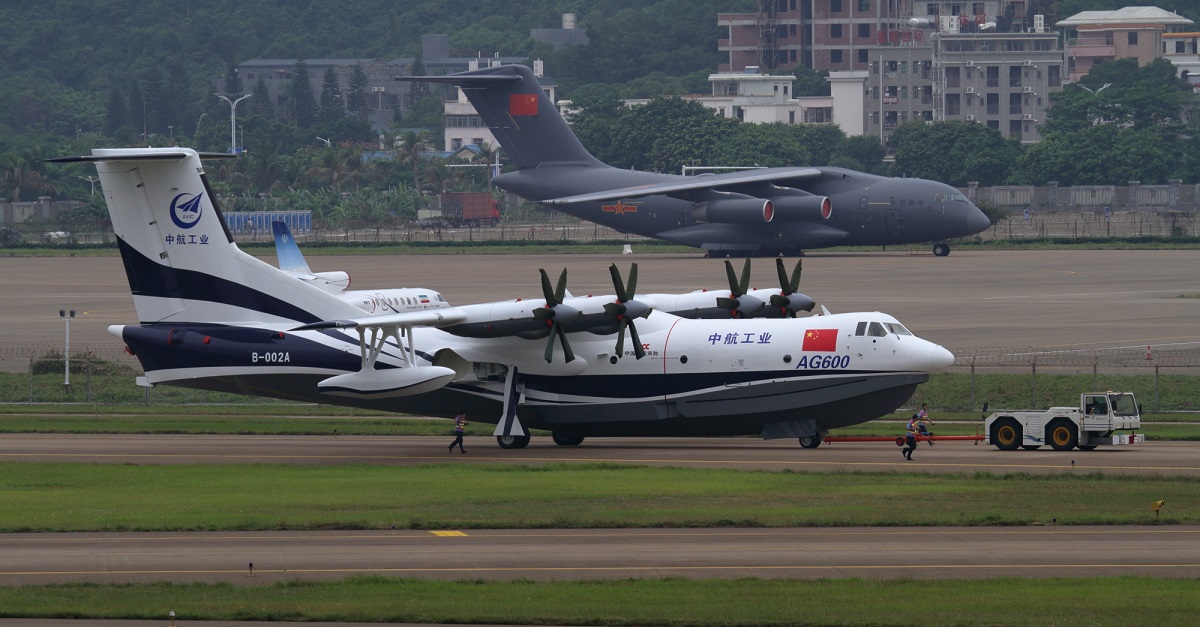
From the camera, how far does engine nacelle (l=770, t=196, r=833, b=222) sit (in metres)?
80.9

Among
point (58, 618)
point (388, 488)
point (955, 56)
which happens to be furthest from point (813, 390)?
point (955, 56)

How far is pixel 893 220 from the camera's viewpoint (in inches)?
3228

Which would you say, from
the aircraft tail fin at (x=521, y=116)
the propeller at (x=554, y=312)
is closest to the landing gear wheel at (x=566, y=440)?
the propeller at (x=554, y=312)

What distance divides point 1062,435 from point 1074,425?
0.42 metres

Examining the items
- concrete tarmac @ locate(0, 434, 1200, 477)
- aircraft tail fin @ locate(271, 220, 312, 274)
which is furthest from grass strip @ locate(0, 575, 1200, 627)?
aircraft tail fin @ locate(271, 220, 312, 274)

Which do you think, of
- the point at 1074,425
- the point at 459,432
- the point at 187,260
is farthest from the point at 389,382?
the point at 1074,425

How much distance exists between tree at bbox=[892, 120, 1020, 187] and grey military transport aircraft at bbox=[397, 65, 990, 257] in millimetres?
69899

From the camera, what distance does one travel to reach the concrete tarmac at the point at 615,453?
102ft

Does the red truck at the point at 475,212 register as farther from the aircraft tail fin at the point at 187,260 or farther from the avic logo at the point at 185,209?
the avic logo at the point at 185,209

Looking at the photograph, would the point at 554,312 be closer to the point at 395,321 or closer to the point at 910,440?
the point at 395,321

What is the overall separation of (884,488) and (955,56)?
165616 millimetres

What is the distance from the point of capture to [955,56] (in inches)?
7328

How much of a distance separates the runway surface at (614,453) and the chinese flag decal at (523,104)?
1803 inches

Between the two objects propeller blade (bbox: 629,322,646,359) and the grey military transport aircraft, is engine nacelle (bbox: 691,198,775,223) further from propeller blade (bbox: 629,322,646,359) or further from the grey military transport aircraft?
propeller blade (bbox: 629,322,646,359)
